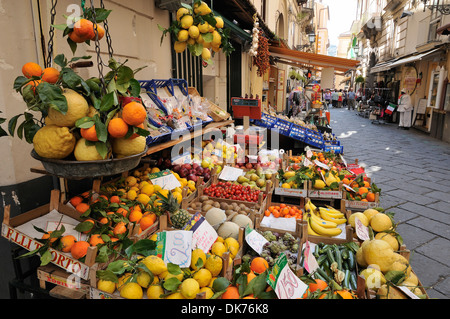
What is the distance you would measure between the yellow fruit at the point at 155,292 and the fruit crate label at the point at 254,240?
79 centimetres

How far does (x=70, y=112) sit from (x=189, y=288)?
115cm

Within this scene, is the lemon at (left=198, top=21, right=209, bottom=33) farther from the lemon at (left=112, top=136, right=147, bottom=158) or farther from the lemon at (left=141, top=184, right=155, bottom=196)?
the lemon at (left=141, top=184, right=155, bottom=196)

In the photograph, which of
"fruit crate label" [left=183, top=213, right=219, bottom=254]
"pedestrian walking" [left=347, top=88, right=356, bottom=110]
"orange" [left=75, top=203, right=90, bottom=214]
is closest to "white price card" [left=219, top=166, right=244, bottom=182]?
"fruit crate label" [left=183, top=213, right=219, bottom=254]

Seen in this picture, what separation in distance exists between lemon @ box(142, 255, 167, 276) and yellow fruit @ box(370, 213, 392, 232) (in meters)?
2.00

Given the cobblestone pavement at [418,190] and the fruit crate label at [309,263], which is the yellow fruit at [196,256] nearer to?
the fruit crate label at [309,263]

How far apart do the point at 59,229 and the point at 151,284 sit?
857 mm

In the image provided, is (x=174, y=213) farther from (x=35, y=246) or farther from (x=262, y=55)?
(x=262, y=55)

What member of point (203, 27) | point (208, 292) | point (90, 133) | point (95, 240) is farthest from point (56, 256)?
point (203, 27)

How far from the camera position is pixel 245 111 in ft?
19.0

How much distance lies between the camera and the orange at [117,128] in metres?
1.20

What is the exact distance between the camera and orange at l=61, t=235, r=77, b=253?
1.91 metres

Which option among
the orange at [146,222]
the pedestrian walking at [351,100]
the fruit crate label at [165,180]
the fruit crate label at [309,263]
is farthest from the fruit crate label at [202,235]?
the pedestrian walking at [351,100]
